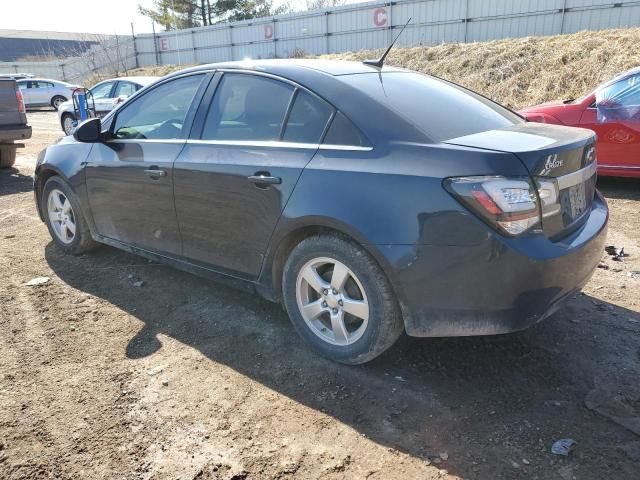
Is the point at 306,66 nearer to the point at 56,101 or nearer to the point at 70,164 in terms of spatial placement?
the point at 70,164

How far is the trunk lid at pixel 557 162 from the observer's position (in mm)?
2516

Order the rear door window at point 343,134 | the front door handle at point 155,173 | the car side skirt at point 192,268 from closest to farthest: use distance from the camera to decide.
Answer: the rear door window at point 343,134, the car side skirt at point 192,268, the front door handle at point 155,173

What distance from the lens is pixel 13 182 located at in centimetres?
873

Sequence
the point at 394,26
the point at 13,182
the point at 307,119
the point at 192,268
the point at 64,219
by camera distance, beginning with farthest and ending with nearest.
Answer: the point at 394,26 < the point at 13,182 < the point at 64,219 < the point at 192,268 < the point at 307,119

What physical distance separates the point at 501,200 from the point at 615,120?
495 centimetres

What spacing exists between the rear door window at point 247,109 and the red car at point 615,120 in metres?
4.23

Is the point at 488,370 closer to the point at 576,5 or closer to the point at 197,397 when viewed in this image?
the point at 197,397

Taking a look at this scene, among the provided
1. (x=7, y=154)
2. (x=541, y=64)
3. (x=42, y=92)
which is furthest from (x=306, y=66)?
(x=42, y=92)

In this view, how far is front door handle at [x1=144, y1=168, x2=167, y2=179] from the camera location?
145 inches

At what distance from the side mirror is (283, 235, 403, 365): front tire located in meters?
2.16

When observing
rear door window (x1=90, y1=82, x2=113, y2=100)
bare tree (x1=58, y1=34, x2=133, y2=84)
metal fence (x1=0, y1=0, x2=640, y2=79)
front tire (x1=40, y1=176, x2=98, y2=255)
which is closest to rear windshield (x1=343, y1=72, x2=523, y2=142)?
front tire (x1=40, y1=176, x2=98, y2=255)

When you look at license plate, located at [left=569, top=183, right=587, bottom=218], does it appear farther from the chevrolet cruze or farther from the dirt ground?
the dirt ground

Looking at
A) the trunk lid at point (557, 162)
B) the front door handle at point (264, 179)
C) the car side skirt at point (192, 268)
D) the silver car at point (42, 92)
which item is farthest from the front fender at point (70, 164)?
the silver car at point (42, 92)

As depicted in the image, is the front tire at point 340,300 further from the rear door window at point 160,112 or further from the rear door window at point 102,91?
the rear door window at point 102,91
